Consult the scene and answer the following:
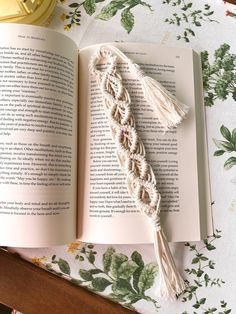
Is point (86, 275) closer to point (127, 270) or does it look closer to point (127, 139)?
point (127, 270)

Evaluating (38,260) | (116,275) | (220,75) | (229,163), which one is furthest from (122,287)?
(220,75)

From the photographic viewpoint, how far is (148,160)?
0.50m

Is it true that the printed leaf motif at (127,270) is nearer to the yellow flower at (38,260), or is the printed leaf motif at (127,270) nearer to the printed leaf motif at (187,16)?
the yellow flower at (38,260)

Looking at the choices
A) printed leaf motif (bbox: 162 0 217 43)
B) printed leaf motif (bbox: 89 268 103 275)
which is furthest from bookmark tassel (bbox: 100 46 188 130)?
printed leaf motif (bbox: 89 268 103 275)

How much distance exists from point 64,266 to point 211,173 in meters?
0.24

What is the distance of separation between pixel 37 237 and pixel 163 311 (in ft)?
0.64

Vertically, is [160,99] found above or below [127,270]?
above

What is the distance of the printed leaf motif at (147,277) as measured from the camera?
51cm

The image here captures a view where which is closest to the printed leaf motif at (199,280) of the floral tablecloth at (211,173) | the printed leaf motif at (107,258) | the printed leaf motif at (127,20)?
the floral tablecloth at (211,173)

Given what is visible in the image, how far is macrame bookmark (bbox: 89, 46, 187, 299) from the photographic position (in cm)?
49

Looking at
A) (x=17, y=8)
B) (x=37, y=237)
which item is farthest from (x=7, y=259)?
(x=17, y=8)

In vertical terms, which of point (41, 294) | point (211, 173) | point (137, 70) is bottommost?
point (41, 294)

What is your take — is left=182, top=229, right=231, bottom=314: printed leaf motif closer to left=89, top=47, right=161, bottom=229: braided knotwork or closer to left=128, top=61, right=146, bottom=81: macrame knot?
left=89, top=47, right=161, bottom=229: braided knotwork

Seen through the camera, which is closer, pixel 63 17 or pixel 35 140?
pixel 35 140
